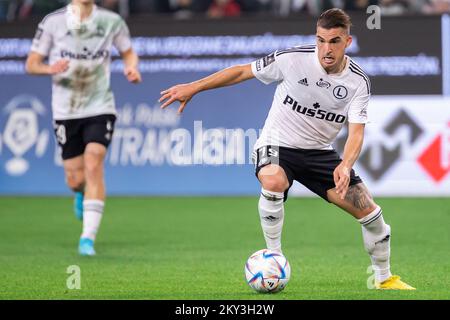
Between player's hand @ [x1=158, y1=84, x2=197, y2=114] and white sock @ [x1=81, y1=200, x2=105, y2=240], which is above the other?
player's hand @ [x1=158, y1=84, x2=197, y2=114]

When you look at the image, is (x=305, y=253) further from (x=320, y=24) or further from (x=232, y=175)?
(x=232, y=175)

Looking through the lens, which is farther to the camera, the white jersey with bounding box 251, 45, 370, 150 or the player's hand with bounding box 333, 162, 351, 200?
the white jersey with bounding box 251, 45, 370, 150

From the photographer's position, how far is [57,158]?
18078 mm

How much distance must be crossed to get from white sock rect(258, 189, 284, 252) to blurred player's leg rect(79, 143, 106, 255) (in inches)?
121

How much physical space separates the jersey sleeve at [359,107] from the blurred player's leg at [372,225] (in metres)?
0.51

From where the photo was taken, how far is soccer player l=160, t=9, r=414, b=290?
354 inches

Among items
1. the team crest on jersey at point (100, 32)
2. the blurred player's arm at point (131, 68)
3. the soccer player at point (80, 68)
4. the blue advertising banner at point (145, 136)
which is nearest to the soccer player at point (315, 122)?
the blurred player's arm at point (131, 68)

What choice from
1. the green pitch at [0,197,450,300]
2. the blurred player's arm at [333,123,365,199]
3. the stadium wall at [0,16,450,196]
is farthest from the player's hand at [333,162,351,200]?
the stadium wall at [0,16,450,196]

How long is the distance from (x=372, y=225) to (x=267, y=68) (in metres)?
1.45

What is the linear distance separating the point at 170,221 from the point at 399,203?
3585 millimetres

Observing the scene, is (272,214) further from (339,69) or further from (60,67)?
(60,67)

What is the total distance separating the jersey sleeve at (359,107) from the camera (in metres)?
9.08

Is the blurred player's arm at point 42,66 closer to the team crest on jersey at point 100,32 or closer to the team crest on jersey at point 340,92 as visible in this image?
the team crest on jersey at point 100,32

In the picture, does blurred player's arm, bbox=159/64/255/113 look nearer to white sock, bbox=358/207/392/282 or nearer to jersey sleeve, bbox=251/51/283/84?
jersey sleeve, bbox=251/51/283/84
